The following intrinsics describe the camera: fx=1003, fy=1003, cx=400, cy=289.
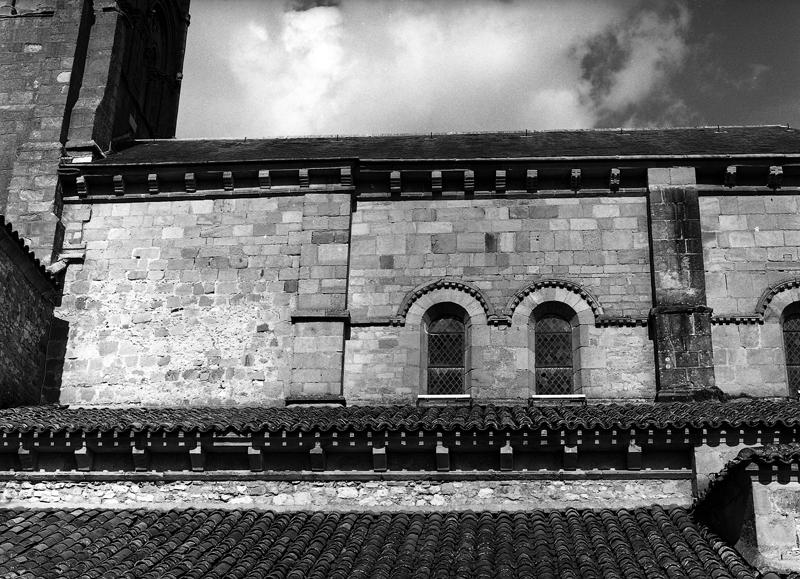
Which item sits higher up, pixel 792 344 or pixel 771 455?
pixel 792 344

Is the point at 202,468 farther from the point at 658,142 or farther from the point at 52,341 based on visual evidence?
the point at 658,142

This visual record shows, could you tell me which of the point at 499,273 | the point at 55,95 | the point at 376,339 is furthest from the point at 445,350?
the point at 55,95

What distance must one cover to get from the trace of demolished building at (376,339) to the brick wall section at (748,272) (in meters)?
0.04

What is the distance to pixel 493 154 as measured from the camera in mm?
17219

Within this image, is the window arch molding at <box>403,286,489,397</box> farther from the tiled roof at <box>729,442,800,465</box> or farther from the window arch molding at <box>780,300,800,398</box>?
the tiled roof at <box>729,442,800,465</box>

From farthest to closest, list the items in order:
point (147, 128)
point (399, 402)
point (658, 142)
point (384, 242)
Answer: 1. point (147, 128)
2. point (658, 142)
3. point (384, 242)
4. point (399, 402)

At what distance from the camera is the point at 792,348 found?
50.9 ft

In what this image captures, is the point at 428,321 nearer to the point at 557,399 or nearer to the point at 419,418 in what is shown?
the point at 557,399

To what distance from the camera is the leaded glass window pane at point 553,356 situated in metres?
15.6

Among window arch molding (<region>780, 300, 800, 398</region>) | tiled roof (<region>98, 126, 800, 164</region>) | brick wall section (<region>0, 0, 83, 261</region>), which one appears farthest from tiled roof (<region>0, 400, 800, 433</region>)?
tiled roof (<region>98, 126, 800, 164</region>)

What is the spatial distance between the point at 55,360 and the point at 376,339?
519cm

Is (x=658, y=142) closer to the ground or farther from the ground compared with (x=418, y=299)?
farther from the ground

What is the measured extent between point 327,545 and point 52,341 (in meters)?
6.98

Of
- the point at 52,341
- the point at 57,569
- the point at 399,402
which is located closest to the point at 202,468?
the point at 57,569
